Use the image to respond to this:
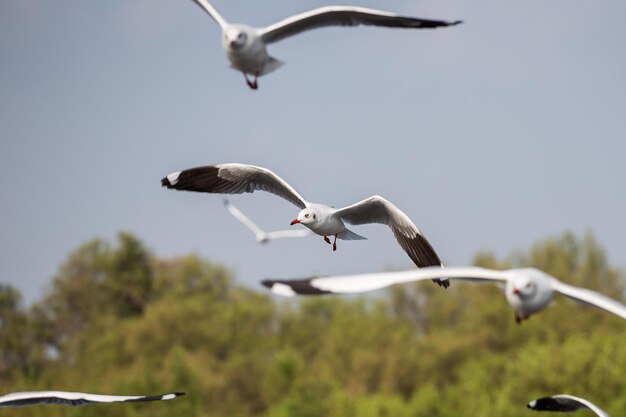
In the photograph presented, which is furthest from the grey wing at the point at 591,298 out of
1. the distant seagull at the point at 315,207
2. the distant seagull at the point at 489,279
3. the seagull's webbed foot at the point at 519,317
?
the distant seagull at the point at 315,207

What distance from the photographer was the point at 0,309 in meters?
115

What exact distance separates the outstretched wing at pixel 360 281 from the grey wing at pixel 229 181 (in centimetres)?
546

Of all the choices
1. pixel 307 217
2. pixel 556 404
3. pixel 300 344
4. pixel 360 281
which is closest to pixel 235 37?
pixel 307 217

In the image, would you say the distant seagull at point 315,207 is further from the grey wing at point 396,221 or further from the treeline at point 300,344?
the treeline at point 300,344

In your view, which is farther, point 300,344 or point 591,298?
point 300,344

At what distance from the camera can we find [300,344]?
9862 cm

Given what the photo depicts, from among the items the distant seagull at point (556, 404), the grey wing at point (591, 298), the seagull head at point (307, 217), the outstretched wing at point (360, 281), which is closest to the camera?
the grey wing at point (591, 298)

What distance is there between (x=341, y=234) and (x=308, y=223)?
0.78 m

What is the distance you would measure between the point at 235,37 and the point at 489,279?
509 centimetres

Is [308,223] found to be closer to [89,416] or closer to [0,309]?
[89,416]

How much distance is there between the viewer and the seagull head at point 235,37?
54.9 feet

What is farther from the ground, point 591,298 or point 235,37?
point 235,37

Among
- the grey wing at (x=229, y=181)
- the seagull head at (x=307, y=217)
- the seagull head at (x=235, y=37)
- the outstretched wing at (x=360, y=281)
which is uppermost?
the seagull head at (x=235, y=37)

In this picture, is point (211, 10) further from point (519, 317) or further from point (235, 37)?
point (519, 317)
